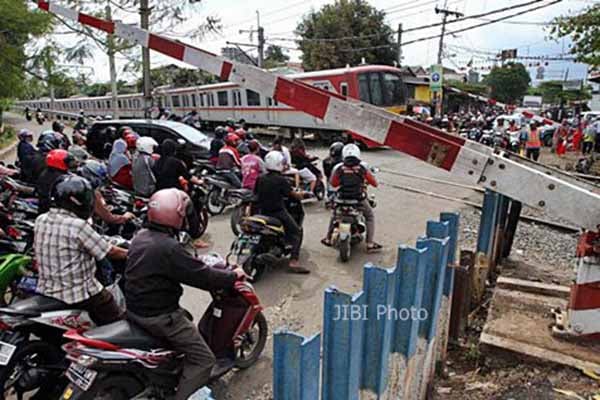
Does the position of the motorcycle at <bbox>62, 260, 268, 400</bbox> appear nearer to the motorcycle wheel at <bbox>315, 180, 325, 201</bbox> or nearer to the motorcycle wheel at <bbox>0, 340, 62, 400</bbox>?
the motorcycle wheel at <bbox>0, 340, 62, 400</bbox>

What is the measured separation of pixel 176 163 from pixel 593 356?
5.11 m

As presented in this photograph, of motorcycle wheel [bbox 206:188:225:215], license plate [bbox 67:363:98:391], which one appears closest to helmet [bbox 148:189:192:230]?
license plate [bbox 67:363:98:391]

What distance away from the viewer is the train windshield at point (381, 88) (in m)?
16.7

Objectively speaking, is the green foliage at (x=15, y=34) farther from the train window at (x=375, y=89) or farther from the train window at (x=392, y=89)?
the train window at (x=392, y=89)

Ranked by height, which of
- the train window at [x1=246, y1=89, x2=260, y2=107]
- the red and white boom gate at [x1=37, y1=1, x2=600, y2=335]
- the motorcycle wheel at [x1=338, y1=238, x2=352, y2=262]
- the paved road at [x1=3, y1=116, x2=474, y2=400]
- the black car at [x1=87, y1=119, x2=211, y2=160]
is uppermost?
the train window at [x1=246, y1=89, x2=260, y2=107]

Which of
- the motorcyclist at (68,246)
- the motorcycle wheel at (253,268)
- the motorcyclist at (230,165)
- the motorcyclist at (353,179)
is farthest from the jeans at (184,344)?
the motorcyclist at (230,165)

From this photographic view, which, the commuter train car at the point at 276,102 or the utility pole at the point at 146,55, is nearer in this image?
the utility pole at the point at 146,55

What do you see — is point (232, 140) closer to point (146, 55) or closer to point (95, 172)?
point (95, 172)

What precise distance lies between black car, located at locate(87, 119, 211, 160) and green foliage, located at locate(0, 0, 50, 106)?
3.94 m

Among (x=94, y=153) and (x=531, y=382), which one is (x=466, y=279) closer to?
(x=531, y=382)

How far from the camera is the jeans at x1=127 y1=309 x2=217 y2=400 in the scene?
2.72 m

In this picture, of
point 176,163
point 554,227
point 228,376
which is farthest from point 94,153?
point 554,227

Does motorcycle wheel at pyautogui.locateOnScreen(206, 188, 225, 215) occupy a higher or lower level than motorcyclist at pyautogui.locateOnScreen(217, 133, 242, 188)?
lower

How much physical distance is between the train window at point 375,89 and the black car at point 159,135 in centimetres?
809
